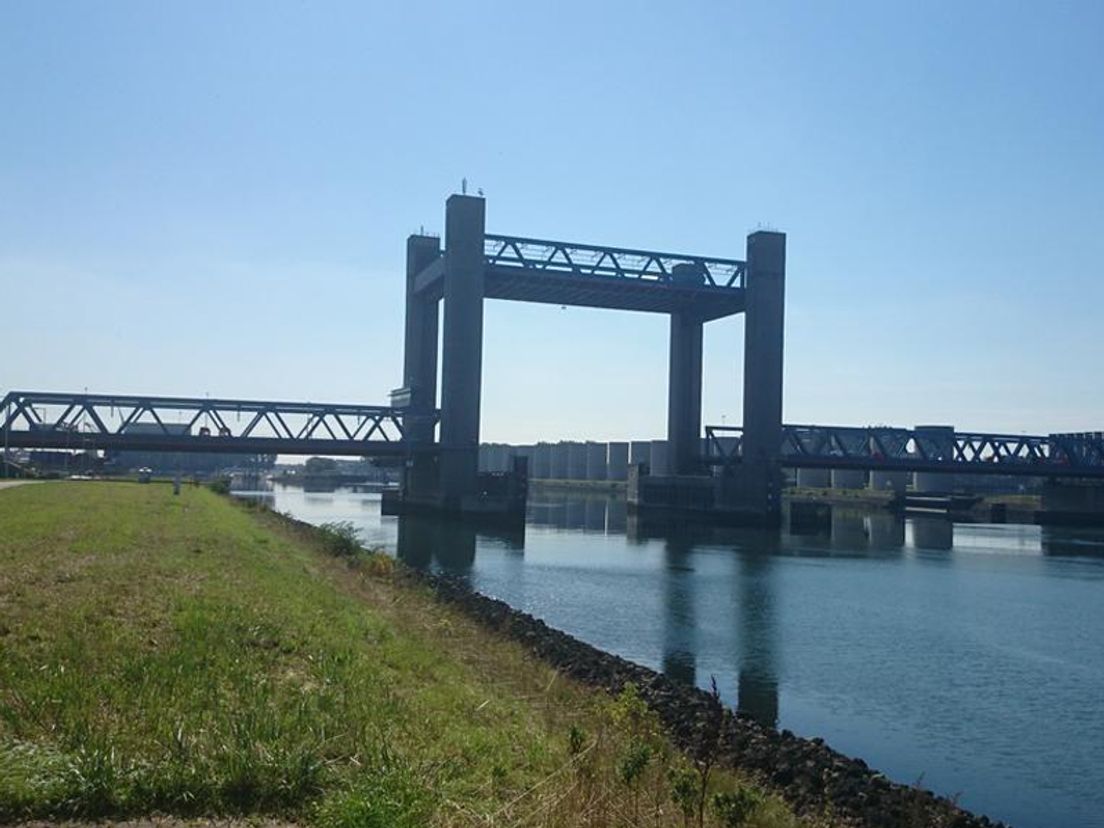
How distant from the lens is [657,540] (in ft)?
194

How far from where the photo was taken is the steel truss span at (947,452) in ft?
292

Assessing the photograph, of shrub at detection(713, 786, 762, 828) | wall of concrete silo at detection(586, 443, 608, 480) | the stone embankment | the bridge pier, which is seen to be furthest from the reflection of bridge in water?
wall of concrete silo at detection(586, 443, 608, 480)

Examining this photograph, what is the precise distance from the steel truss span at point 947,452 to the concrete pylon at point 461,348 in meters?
23.9

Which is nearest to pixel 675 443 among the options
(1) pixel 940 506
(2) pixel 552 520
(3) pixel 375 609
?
(2) pixel 552 520

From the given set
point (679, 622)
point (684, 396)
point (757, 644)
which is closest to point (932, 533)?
point (684, 396)

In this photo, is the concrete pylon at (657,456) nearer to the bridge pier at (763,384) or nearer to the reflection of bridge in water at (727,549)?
the reflection of bridge in water at (727,549)

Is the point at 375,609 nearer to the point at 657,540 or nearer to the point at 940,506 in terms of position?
the point at 657,540

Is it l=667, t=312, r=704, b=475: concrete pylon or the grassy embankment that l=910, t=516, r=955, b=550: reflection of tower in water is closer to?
l=667, t=312, r=704, b=475: concrete pylon

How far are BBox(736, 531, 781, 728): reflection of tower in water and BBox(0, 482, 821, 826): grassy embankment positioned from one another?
3.80 meters

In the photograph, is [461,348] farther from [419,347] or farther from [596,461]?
[596,461]

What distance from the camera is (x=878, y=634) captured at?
85.5ft

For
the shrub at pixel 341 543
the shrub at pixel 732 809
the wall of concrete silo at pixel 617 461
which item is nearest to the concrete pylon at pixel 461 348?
the shrub at pixel 341 543

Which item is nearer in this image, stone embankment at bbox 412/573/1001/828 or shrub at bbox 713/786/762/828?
shrub at bbox 713/786/762/828

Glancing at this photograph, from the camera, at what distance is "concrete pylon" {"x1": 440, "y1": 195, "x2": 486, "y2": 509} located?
6788cm
